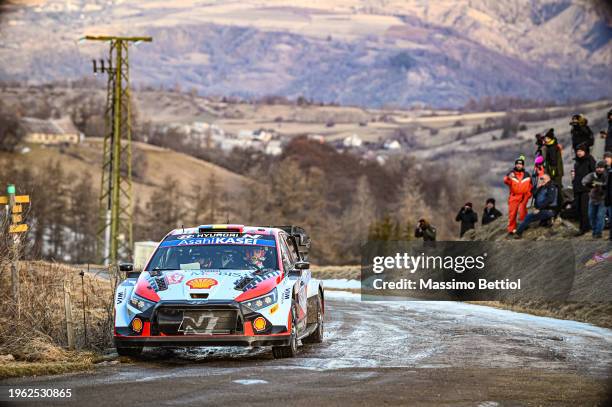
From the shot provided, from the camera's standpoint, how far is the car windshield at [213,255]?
1580 cm

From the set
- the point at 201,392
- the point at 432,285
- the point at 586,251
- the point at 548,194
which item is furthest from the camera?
the point at 432,285

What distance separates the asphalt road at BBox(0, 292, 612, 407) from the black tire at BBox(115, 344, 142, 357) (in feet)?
0.45

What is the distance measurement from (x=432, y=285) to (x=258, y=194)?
72.0 m

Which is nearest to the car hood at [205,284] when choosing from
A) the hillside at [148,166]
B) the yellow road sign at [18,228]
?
the yellow road sign at [18,228]

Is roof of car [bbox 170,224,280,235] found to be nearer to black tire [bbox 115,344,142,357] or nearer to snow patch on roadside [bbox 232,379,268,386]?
black tire [bbox 115,344,142,357]

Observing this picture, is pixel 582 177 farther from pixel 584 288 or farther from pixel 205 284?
pixel 205 284

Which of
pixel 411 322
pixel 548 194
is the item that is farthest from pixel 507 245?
pixel 411 322

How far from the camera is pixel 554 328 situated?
20.2m

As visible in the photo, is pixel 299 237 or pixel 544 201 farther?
pixel 544 201

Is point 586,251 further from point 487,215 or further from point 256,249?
point 256,249

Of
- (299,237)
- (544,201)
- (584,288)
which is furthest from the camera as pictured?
(544,201)

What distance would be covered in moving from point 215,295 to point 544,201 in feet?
48.0

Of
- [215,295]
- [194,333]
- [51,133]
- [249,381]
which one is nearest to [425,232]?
[215,295]

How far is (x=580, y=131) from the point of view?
86.4 ft
